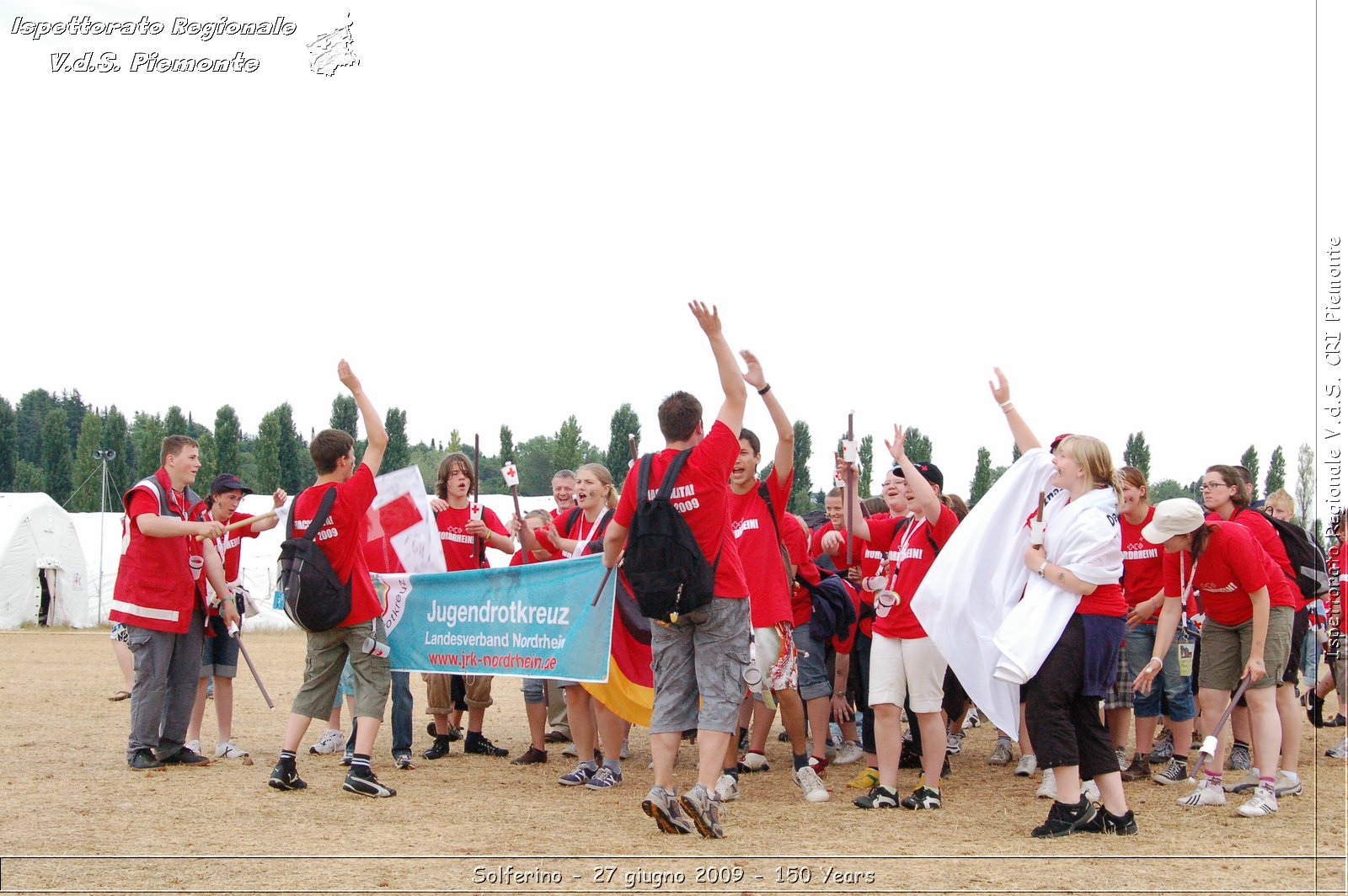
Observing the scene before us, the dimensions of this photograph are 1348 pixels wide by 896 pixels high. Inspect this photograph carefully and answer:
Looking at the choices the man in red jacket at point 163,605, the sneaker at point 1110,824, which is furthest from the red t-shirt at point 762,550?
the man in red jacket at point 163,605

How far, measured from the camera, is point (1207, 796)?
257 inches

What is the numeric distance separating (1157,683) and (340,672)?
5.68m

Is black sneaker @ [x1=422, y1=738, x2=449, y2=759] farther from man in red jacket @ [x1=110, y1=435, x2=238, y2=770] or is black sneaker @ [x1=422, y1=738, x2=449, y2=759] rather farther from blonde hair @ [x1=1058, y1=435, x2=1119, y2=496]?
blonde hair @ [x1=1058, y1=435, x2=1119, y2=496]

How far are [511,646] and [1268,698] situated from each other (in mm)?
4724

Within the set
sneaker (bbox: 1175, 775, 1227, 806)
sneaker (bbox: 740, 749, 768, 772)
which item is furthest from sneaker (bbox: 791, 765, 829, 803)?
sneaker (bbox: 1175, 775, 1227, 806)

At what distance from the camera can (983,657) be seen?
6.11 m

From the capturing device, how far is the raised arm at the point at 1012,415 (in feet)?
20.2

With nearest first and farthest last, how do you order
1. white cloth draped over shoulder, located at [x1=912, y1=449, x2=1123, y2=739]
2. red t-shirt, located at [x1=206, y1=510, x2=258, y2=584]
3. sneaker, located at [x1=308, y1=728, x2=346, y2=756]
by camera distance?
white cloth draped over shoulder, located at [x1=912, y1=449, x2=1123, y2=739] → sneaker, located at [x1=308, y1=728, x2=346, y2=756] → red t-shirt, located at [x1=206, y1=510, x2=258, y2=584]

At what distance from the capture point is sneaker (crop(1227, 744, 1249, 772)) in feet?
26.7

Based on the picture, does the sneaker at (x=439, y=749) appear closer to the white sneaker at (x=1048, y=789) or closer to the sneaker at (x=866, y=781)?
the sneaker at (x=866, y=781)

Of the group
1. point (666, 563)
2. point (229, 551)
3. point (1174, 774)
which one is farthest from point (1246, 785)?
point (229, 551)

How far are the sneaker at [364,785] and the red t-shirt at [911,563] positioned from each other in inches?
123

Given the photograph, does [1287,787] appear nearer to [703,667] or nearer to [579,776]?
[703,667]

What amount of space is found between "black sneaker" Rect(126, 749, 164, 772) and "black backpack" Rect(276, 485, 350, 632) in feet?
6.05
